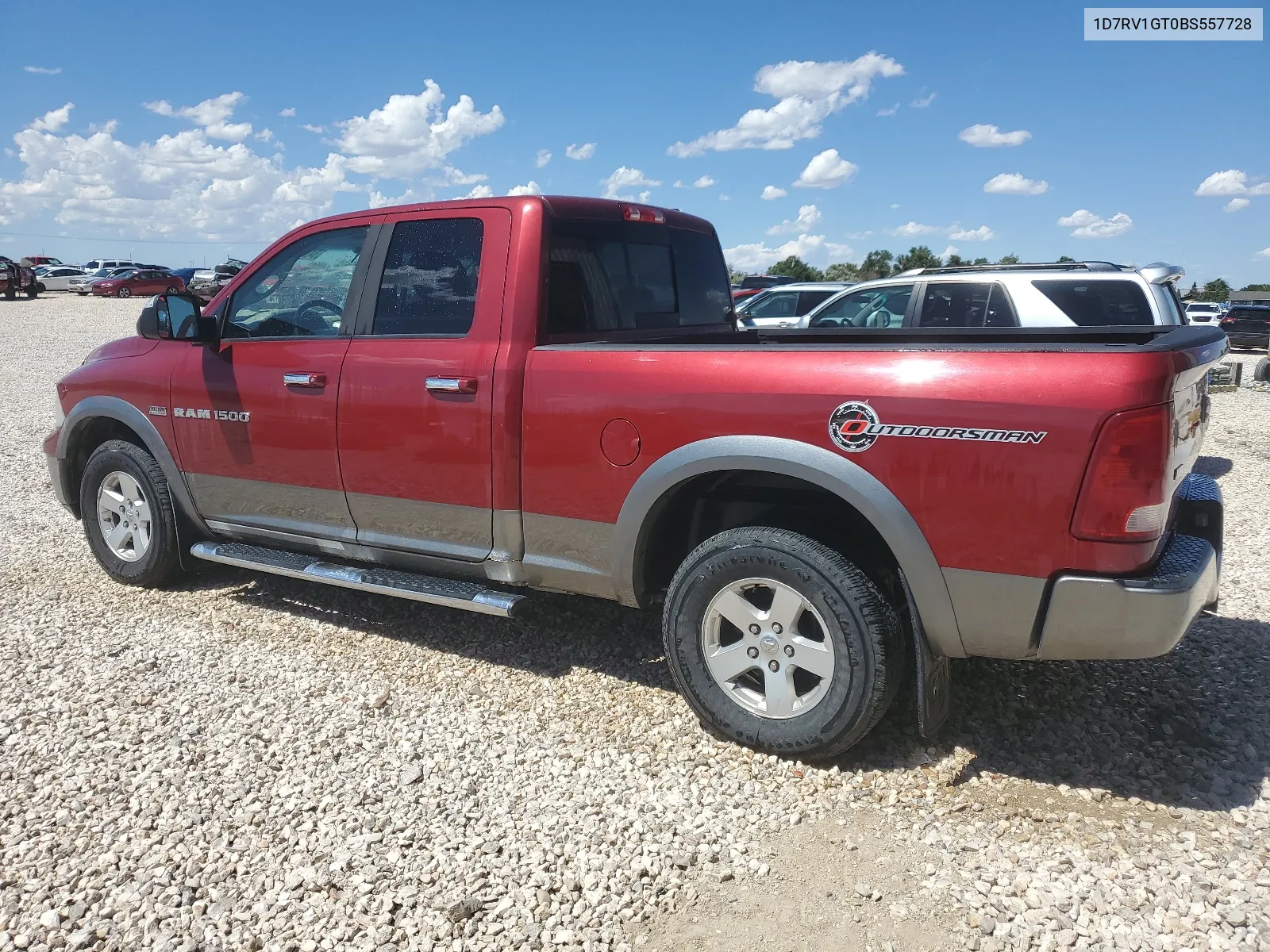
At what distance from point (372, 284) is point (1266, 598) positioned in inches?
191

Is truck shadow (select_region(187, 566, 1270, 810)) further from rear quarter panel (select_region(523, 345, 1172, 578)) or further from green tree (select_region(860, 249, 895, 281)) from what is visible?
green tree (select_region(860, 249, 895, 281))

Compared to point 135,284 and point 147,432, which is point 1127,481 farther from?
point 135,284

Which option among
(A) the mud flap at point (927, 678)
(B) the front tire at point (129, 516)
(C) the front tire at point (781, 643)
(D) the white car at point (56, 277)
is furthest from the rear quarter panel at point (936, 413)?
(D) the white car at point (56, 277)

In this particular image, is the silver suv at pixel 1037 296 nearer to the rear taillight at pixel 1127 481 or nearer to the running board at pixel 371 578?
the running board at pixel 371 578

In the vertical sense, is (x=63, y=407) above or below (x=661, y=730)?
above

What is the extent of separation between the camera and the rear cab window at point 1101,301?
7312mm

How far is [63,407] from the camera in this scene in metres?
5.41

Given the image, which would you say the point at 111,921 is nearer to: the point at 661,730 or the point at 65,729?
the point at 65,729

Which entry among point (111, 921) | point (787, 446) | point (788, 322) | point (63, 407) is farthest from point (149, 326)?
point (788, 322)

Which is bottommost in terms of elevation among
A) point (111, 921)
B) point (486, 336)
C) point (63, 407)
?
point (111, 921)

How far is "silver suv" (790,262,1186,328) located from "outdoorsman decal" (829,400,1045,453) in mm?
4620

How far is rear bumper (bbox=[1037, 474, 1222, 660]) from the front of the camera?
2.60 metres

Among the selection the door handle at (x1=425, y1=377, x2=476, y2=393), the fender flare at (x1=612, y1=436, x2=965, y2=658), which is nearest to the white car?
the door handle at (x1=425, y1=377, x2=476, y2=393)

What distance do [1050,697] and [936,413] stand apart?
162 centimetres
